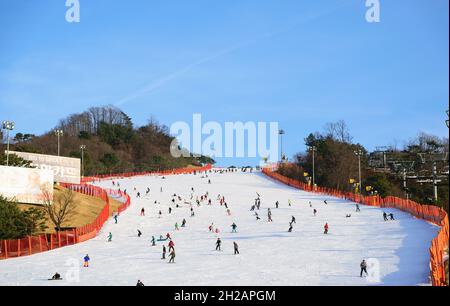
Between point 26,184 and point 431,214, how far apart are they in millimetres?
32650

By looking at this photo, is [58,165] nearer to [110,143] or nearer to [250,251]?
[250,251]

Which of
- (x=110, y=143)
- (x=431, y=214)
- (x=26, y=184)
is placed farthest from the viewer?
(x=110, y=143)

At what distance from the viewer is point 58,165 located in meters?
63.9

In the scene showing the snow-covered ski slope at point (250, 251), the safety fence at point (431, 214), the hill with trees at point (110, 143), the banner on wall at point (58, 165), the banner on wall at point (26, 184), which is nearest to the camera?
the safety fence at point (431, 214)

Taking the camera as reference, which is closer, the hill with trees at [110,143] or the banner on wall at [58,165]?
the banner on wall at [58,165]

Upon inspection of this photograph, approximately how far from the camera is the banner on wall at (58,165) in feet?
204

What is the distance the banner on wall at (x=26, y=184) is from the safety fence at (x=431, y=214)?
28.6 meters

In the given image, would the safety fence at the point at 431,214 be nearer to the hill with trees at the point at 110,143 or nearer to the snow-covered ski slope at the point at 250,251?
the snow-covered ski slope at the point at 250,251

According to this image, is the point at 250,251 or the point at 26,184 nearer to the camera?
the point at 250,251

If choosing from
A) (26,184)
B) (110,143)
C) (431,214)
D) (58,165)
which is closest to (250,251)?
(431,214)

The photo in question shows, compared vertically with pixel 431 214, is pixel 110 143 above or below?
above

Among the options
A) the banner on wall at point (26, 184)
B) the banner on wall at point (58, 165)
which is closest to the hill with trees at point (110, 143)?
the banner on wall at point (58, 165)
